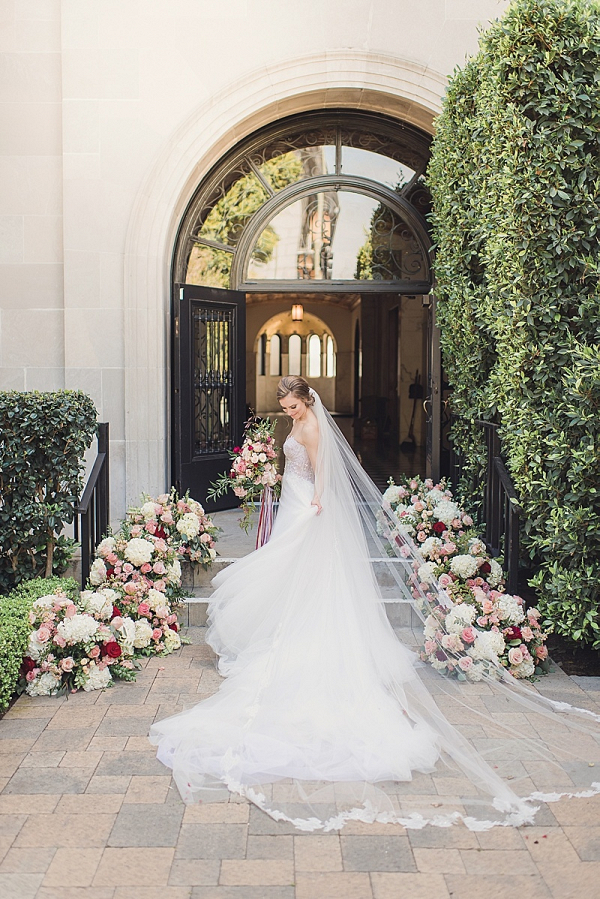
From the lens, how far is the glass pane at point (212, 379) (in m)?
7.81


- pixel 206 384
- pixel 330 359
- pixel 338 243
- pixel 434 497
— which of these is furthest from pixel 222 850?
pixel 330 359

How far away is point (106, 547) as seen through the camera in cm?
550

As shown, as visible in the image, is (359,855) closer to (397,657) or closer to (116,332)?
(397,657)

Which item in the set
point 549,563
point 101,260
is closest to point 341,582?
point 549,563

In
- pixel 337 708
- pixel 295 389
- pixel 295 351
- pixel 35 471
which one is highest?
pixel 295 351

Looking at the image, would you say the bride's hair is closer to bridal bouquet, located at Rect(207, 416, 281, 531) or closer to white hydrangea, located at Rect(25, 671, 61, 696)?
bridal bouquet, located at Rect(207, 416, 281, 531)

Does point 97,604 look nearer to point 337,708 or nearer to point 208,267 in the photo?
point 337,708

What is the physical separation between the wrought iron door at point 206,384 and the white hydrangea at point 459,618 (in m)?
3.42

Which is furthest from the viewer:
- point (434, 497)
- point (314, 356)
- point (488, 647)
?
point (314, 356)

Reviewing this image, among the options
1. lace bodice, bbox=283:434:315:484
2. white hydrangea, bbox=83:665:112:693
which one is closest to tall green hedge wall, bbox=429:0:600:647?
lace bodice, bbox=283:434:315:484

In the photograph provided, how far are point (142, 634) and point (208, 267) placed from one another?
4112mm

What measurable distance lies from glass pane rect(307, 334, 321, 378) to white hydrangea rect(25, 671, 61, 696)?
25119mm

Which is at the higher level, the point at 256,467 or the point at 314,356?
the point at 314,356

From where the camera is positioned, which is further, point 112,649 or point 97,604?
point 97,604
